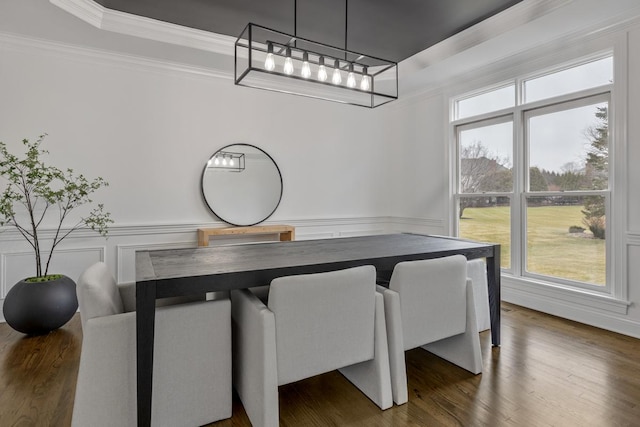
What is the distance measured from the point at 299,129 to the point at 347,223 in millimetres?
1431

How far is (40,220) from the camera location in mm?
3193

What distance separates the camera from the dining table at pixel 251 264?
4.81 feet

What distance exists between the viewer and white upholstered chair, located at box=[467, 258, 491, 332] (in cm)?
279

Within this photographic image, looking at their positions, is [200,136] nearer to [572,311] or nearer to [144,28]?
[144,28]

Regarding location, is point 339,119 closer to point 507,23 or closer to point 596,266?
point 507,23

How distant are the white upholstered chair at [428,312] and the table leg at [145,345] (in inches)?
45.5

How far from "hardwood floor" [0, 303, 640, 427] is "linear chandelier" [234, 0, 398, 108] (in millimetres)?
1901

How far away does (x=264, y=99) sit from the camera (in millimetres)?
4270

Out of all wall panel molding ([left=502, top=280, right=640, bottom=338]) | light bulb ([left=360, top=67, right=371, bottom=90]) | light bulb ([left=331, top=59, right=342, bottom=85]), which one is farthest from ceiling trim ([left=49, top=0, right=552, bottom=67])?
wall panel molding ([left=502, top=280, right=640, bottom=338])

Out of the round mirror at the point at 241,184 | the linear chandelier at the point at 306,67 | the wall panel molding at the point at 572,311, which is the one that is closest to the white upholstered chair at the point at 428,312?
the linear chandelier at the point at 306,67

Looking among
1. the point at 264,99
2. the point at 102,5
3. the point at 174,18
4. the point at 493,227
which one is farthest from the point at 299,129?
the point at 493,227

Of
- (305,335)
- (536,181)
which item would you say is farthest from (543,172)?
(305,335)

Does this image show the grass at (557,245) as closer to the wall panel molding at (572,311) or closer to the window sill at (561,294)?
the window sill at (561,294)

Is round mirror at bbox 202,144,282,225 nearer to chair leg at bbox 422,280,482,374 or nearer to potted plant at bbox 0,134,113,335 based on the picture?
potted plant at bbox 0,134,113,335
